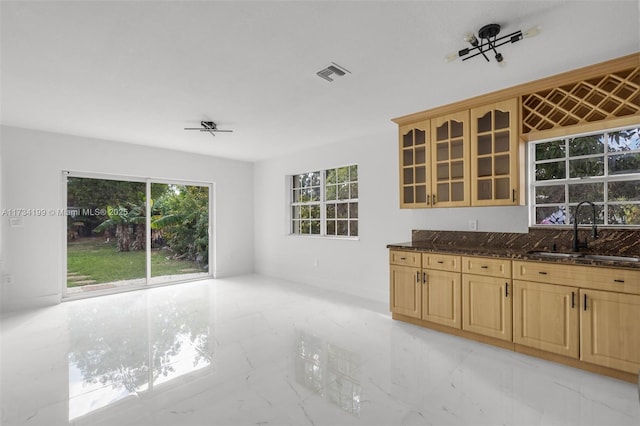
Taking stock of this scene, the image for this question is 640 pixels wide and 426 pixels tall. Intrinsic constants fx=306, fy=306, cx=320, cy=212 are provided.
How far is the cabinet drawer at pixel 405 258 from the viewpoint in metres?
3.50

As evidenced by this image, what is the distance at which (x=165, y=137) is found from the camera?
474 cm

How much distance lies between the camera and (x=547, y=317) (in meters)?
2.65

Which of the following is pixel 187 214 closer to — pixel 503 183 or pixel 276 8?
pixel 276 8

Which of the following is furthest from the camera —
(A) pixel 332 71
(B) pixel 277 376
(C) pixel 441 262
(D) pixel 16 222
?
(D) pixel 16 222

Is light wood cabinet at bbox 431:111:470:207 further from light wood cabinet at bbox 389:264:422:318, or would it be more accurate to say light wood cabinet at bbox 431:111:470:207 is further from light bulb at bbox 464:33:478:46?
light bulb at bbox 464:33:478:46

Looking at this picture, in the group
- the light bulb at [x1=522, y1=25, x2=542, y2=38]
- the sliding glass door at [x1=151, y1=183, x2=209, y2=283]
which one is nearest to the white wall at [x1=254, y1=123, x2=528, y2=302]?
the sliding glass door at [x1=151, y1=183, x2=209, y2=283]

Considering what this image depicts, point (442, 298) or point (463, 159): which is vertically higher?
point (463, 159)

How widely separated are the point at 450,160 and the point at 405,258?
1247 millimetres

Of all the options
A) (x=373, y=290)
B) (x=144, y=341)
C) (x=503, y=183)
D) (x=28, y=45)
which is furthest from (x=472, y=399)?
(x=28, y=45)

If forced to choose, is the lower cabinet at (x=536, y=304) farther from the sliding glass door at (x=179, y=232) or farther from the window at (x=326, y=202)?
the sliding glass door at (x=179, y=232)

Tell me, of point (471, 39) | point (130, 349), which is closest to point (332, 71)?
point (471, 39)

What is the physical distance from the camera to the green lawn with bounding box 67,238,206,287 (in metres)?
4.82

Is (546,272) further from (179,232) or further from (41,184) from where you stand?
(41,184)

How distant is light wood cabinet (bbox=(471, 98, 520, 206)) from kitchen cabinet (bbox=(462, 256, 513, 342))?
0.68m
